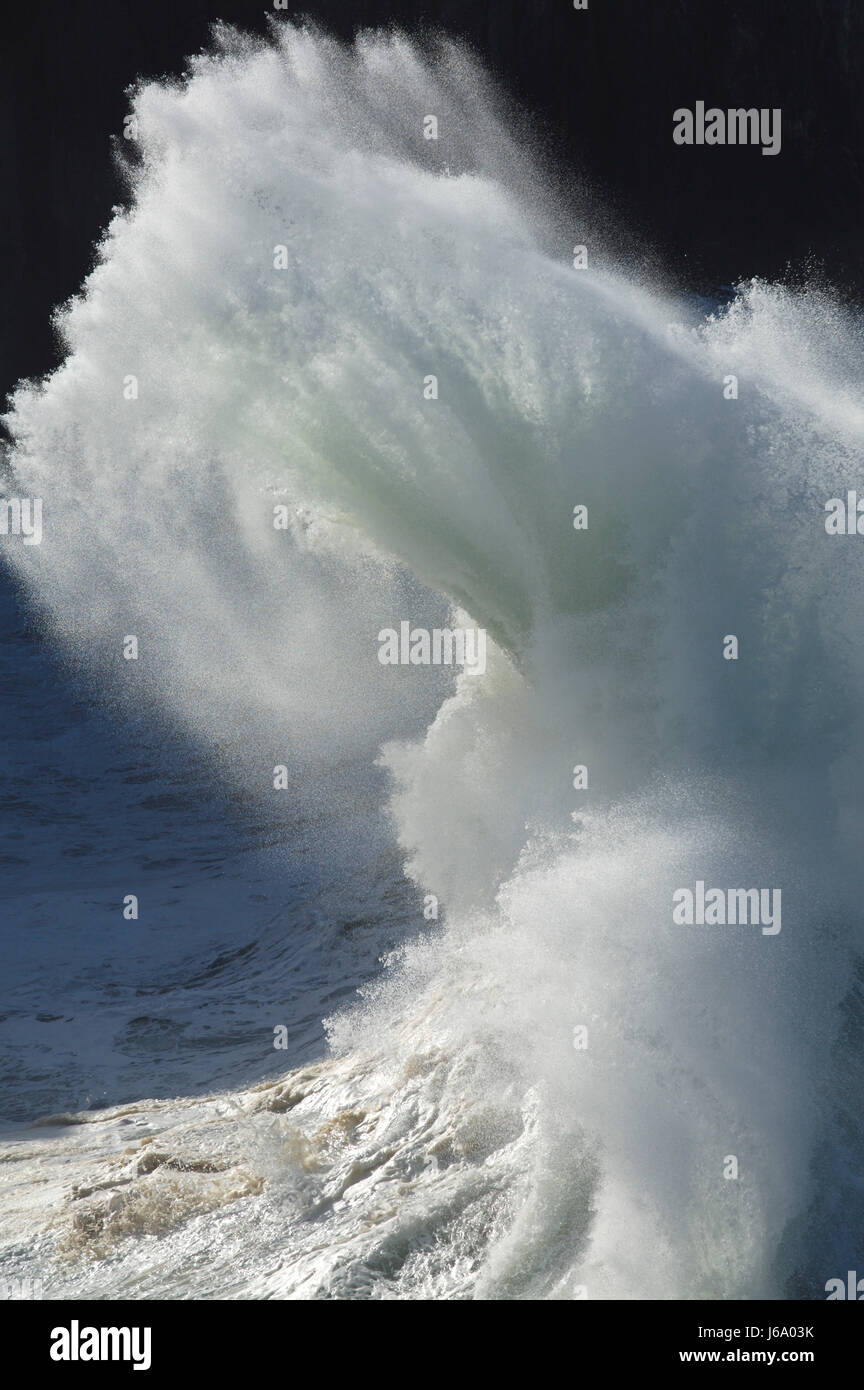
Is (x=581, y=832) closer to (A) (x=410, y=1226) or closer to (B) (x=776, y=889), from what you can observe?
(B) (x=776, y=889)

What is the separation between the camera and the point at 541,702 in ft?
23.4

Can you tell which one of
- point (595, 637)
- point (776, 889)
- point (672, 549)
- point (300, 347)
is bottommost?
Answer: point (776, 889)

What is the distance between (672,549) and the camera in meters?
6.79

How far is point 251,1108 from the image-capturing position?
6727 mm

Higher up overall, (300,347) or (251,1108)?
(300,347)

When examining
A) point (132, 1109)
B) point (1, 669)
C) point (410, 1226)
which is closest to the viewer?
point (410, 1226)

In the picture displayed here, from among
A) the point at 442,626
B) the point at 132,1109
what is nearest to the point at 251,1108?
the point at 132,1109

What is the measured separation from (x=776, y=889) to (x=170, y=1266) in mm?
2981

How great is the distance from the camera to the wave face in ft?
15.9

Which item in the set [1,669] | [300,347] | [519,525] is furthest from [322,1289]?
[1,669]

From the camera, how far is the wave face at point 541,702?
4859 millimetres

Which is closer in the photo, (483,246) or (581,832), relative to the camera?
(581,832)

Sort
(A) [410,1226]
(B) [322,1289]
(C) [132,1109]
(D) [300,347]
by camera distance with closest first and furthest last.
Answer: (B) [322,1289], (A) [410,1226], (C) [132,1109], (D) [300,347]

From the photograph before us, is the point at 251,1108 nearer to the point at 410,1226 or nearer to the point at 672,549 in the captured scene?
the point at 410,1226
